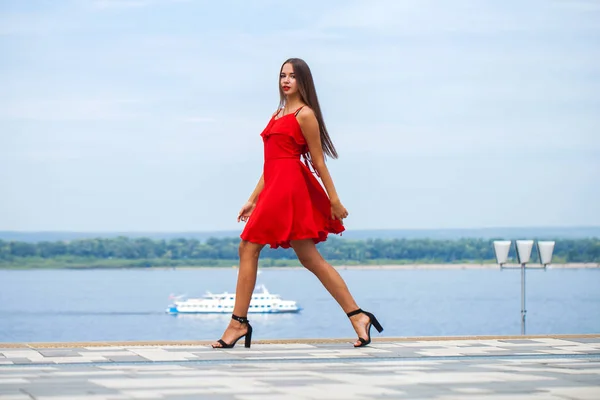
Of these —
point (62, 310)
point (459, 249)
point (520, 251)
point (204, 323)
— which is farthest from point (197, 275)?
point (520, 251)

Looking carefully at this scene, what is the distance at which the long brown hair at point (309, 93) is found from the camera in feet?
17.4

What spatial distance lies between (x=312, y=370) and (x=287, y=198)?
126cm

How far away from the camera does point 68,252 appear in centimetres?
8969

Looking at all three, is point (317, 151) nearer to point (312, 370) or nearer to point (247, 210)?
point (247, 210)

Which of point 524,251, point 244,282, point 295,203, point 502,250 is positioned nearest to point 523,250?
point 524,251

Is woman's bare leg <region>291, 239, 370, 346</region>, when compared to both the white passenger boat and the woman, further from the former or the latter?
the white passenger boat

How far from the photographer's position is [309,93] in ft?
17.5

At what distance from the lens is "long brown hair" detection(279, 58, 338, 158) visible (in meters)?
5.29

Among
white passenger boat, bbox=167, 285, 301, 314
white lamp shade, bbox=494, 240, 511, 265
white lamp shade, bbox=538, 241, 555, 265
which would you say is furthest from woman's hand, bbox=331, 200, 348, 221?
white passenger boat, bbox=167, 285, 301, 314

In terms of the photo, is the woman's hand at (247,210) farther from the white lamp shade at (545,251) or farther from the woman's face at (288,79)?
the white lamp shade at (545,251)

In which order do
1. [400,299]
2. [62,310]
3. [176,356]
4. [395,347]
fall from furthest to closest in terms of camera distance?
[400,299]
[62,310]
[395,347]
[176,356]

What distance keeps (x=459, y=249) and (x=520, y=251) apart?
289ft

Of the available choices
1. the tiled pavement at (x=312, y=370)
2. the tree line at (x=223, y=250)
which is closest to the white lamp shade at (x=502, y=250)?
the tiled pavement at (x=312, y=370)

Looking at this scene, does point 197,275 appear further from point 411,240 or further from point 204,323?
point 204,323
